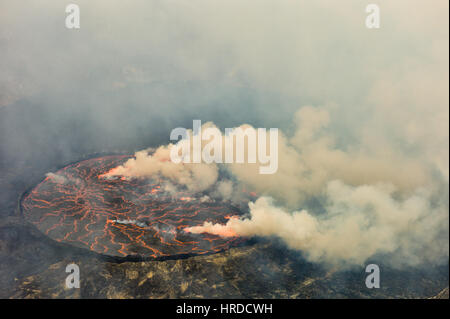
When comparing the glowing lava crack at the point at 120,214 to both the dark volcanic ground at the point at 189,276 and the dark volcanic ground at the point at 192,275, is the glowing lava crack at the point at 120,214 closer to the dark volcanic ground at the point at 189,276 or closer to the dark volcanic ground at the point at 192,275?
the dark volcanic ground at the point at 192,275

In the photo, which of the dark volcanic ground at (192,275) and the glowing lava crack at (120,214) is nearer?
the dark volcanic ground at (192,275)

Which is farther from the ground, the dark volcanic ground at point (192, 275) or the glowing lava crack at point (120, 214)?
the glowing lava crack at point (120, 214)

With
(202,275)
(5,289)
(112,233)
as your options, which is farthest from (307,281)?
(5,289)

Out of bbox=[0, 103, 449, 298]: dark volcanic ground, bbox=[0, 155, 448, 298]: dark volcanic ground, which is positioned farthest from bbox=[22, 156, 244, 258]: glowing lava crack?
bbox=[0, 155, 448, 298]: dark volcanic ground

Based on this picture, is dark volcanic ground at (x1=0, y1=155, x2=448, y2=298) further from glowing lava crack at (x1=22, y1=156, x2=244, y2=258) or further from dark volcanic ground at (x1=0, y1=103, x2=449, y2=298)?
glowing lava crack at (x1=22, y1=156, x2=244, y2=258)

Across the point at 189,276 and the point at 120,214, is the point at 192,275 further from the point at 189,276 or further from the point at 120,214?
the point at 120,214

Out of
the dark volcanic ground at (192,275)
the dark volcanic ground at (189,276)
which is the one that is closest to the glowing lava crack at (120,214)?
the dark volcanic ground at (192,275)
